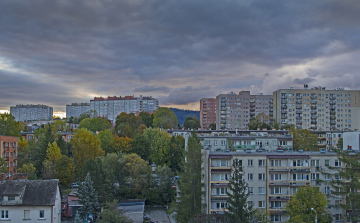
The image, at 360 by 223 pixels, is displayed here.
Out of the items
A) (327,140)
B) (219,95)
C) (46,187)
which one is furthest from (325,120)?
(46,187)

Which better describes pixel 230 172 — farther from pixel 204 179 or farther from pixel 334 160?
pixel 334 160

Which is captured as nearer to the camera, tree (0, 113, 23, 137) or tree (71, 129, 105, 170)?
tree (71, 129, 105, 170)

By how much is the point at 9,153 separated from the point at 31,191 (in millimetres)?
17472

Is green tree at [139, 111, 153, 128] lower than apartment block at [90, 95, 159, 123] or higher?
lower

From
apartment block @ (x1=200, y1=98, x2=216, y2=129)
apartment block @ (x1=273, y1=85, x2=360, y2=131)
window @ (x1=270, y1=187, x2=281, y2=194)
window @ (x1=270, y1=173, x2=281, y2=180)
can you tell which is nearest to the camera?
window @ (x1=270, y1=187, x2=281, y2=194)

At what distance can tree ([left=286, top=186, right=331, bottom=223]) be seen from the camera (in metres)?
30.6

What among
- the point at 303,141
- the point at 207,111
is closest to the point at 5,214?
the point at 303,141

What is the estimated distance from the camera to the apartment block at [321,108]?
338 feet

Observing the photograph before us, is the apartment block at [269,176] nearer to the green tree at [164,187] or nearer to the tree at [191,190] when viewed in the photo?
the tree at [191,190]

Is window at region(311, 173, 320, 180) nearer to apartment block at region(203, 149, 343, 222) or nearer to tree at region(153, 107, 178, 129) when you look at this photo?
apartment block at region(203, 149, 343, 222)

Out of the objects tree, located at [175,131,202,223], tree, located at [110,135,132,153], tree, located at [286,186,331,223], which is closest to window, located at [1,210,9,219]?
tree, located at [175,131,202,223]

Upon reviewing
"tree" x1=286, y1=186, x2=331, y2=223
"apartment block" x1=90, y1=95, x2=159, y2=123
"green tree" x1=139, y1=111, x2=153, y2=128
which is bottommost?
"tree" x1=286, y1=186, x2=331, y2=223

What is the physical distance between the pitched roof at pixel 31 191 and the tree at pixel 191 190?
14.0 meters

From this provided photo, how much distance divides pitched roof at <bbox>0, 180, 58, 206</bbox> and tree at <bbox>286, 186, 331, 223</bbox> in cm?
2473
